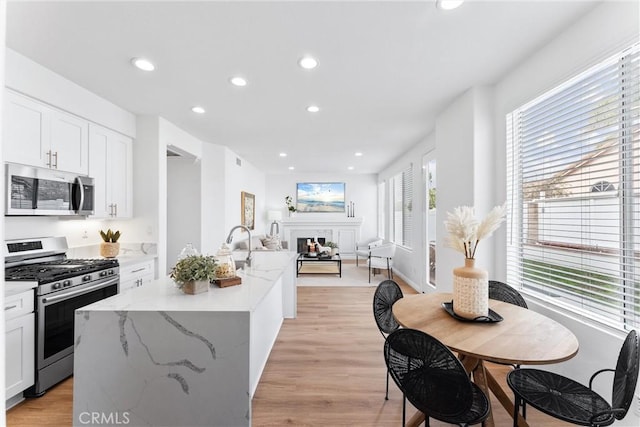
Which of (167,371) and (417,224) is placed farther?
(417,224)

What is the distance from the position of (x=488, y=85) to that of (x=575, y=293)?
1.96 m

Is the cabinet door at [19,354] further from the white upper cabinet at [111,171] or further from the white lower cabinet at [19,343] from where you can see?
the white upper cabinet at [111,171]

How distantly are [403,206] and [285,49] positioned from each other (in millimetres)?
4621

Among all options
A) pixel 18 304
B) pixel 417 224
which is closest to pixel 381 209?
pixel 417 224

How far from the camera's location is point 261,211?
8266mm

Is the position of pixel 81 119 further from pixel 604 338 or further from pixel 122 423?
pixel 604 338

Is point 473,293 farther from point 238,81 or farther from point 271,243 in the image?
point 271,243

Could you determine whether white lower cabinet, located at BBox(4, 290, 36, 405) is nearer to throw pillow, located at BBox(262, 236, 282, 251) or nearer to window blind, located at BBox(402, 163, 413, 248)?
throw pillow, located at BBox(262, 236, 282, 251)

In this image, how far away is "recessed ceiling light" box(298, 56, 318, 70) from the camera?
7.70 feet

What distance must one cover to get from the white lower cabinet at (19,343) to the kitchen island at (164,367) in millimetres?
835

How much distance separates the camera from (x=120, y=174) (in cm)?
346

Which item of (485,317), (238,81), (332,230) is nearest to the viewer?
(485,317)

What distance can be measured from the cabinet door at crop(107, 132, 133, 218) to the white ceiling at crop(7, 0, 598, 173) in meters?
0.45

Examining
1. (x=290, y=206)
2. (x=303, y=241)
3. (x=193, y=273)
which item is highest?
(x=290, y=206)
